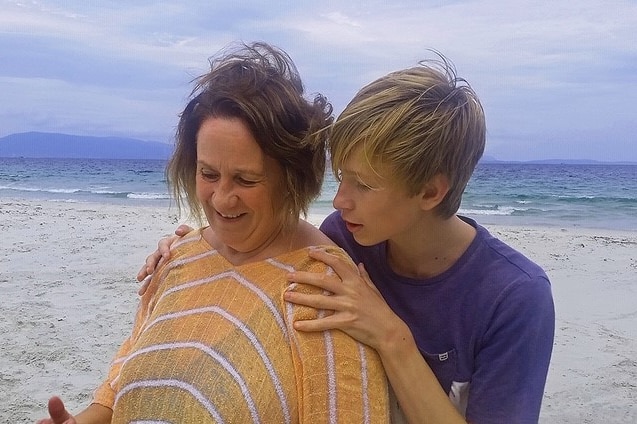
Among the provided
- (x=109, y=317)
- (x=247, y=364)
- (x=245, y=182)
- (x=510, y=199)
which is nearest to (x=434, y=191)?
(x=245, y=182)

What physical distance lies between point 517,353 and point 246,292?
695 mm

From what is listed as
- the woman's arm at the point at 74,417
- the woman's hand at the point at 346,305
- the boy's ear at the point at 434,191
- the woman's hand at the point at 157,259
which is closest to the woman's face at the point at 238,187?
the woman's hand at the point at 346,305

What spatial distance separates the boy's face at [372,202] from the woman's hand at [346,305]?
120 millimetres

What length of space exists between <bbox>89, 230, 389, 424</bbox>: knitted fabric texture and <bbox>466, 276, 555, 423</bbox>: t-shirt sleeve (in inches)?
11.4

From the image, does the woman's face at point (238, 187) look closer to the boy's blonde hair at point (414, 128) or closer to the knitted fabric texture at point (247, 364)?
the knitted fabric texture at point (247, 364)

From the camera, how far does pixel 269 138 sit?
5.32ft

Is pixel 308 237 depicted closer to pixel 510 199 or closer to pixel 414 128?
pixel 414 128

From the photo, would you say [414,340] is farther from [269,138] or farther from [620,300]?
[620,300]

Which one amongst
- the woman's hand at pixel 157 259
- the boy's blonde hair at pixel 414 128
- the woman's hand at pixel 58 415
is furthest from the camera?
the woman's hand at pixel 157 259

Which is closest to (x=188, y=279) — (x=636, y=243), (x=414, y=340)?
(x=414, y=340)

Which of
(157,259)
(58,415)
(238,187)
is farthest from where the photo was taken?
(157,259)

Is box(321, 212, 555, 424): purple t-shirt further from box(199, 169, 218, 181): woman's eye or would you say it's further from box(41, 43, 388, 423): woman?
box(199, 169, 218, 181): woman's eye

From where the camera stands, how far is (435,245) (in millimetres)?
1891

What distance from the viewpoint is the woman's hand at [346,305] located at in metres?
1.61
